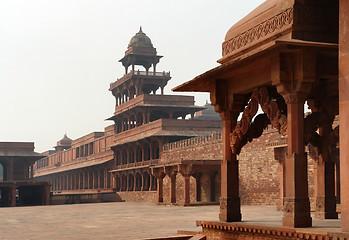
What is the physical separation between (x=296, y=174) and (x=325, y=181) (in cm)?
204

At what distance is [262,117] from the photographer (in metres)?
10.7

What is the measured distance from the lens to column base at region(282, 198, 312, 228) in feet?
27.2

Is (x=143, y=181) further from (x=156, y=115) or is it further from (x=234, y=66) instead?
(x=234, y=66)

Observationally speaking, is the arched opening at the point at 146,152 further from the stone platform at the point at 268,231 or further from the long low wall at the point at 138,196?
the stone platform at the point at 268,231

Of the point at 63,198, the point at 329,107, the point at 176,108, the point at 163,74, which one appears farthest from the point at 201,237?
the point at 163,74

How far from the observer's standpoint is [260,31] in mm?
9773

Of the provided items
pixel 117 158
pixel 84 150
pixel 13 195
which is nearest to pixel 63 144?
pixel 84 150

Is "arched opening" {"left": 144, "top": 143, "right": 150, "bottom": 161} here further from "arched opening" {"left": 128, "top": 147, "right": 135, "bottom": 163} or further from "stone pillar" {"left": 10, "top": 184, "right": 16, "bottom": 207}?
"stone pillar" {"left": 10, "top": 184, "right": 16, "bottom": 207}

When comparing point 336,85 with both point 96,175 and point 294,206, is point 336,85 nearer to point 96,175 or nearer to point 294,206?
point 294,206

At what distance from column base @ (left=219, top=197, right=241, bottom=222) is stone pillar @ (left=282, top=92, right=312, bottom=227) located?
6.24 feet

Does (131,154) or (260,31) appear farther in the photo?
(131,154)

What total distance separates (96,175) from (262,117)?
53762mm

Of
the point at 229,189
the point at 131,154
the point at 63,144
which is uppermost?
the point at 63,144

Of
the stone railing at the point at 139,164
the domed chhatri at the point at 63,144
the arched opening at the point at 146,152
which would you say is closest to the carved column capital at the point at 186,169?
the stone railing at the point at 139,164
